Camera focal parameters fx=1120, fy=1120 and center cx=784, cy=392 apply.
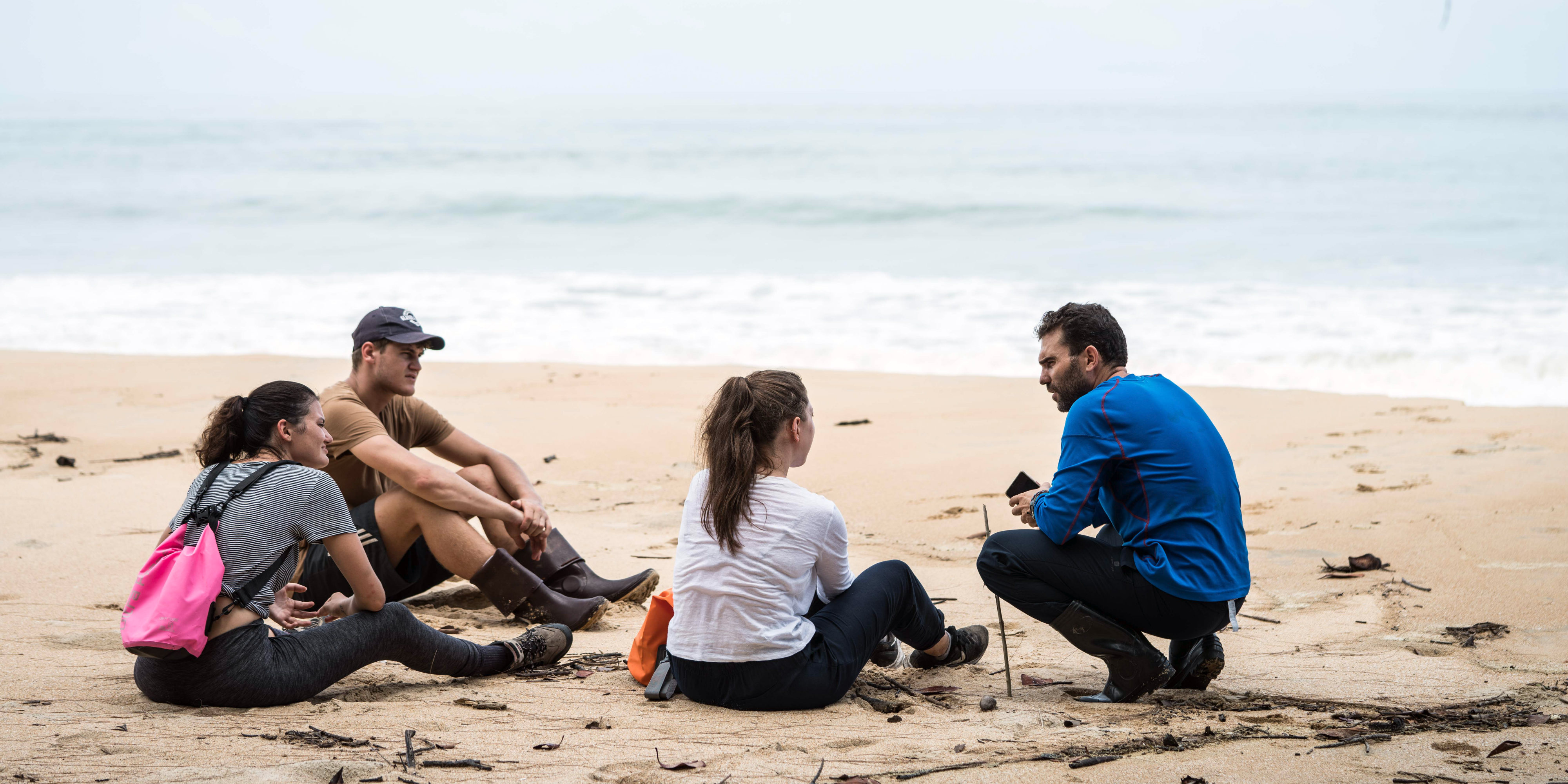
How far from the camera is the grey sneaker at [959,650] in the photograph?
3.59 meters

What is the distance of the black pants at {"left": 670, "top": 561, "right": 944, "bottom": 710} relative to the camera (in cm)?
306

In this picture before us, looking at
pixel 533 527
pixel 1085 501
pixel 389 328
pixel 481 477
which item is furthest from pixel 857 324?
pixel 1085 501

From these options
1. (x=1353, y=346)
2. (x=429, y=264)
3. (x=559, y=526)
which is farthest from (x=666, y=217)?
(x=559, y=526)

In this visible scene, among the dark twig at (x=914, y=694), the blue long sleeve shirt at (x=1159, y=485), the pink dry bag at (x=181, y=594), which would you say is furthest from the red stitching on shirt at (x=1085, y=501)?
the pink dry bag at (x=181, y=594)

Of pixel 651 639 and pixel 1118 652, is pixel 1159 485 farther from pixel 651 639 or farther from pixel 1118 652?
pixel 651 639

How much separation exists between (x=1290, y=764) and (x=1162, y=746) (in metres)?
0.29

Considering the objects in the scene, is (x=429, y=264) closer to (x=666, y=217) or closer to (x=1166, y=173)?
(x=666, y=217)

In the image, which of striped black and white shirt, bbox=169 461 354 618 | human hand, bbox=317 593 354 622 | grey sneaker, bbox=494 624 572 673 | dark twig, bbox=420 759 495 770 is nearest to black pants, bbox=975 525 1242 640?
grey sneaker, bbox=494 624 572 673

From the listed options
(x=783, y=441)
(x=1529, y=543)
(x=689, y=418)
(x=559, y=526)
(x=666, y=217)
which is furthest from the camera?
(x=666, y=217)

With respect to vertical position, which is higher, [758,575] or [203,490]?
[203,490]

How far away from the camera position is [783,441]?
3061mm

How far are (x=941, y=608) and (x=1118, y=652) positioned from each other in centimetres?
136

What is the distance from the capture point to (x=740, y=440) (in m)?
2.98

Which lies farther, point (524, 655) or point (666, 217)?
point (666, 217)
